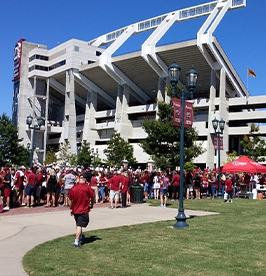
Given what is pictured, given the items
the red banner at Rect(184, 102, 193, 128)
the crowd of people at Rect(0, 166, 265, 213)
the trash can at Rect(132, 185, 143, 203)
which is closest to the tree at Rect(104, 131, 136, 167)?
the crowd of people at Rect(0, 166, 265, 213)

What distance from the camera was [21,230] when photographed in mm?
11625

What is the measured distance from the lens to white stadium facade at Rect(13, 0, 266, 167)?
58219mm

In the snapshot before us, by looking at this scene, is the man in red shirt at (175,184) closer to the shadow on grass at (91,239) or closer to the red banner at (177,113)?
the red banner at (177,113)

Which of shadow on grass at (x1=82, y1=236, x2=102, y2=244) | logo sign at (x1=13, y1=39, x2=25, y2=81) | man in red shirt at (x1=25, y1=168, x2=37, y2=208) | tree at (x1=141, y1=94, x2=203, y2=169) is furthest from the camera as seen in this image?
logo sign at (x1=13, y1=39, x2=25, y2=81)

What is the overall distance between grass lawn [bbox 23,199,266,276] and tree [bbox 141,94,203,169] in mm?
17140

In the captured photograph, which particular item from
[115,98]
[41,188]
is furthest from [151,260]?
[115,98]

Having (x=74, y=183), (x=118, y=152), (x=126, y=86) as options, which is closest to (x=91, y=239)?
(x=74, y=183)

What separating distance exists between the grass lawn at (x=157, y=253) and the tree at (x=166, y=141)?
56.2 ft

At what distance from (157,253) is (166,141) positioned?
72.9 feet

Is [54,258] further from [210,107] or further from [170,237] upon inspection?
[210,107]

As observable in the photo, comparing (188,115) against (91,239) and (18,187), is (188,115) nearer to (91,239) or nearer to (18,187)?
(91,239)

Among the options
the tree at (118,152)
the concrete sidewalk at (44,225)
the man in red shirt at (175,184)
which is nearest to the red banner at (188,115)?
the concrete sidewalk at (44,225)

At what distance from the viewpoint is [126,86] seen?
227 feet

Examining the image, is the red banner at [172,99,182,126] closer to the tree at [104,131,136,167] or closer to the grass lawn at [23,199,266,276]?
the grass lawn at [23,199,266,276]
